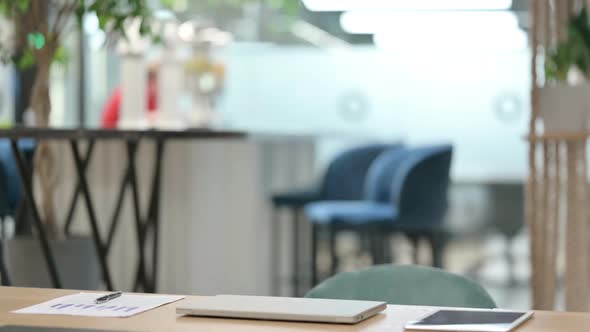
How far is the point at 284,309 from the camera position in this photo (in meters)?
1.31

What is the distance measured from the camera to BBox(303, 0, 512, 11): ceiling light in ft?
22.2

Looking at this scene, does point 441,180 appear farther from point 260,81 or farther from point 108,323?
point 108,323

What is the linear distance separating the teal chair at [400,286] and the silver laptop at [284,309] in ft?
1.44

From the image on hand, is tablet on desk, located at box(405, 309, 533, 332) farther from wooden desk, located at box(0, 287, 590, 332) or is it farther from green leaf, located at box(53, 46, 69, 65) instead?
green leaf, located at box(53, 46, 69, 65)

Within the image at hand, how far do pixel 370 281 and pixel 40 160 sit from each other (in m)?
1.77

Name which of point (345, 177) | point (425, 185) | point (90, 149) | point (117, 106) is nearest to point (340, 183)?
point (345, 177)

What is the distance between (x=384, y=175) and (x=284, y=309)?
3.89 meters

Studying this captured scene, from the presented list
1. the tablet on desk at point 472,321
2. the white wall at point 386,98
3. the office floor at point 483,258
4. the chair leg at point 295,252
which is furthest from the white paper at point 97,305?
the white wall at point 386,98

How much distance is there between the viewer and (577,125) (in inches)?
127

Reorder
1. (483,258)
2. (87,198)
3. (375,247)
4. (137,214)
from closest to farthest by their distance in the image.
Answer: (87,198), (137,214), (375,247), (483,258)

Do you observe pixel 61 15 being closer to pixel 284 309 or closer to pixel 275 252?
pixel 284 309

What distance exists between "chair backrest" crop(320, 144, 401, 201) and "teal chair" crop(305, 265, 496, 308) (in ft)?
11.7

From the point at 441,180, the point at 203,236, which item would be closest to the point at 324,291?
the point at 441,180

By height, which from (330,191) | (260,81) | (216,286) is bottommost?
(216,286)
